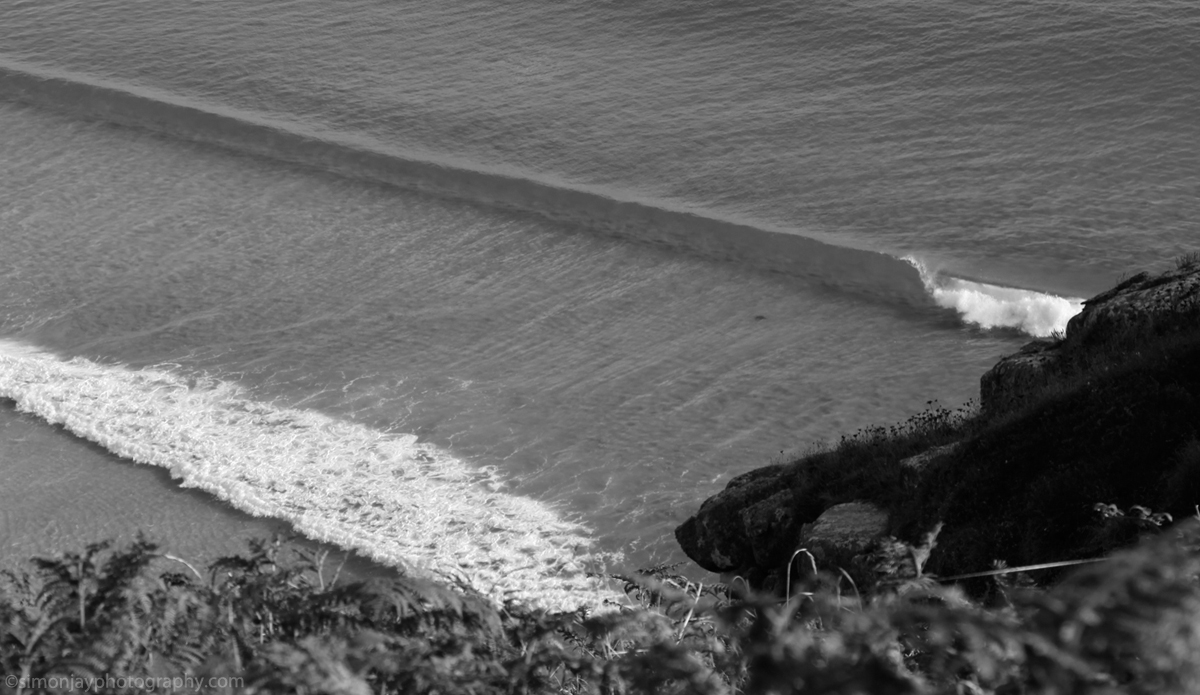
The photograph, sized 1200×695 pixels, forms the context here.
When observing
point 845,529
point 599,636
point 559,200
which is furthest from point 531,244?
point 599,636

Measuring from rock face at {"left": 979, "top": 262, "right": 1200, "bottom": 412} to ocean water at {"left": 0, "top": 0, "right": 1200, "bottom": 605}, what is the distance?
14.9ft

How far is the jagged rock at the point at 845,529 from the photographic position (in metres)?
9.93

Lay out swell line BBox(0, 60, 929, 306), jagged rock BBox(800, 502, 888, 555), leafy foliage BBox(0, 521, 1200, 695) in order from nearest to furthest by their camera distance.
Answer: leafy foliage BBox(0, 521, 1200, 695) → jagged rock BBox(800, 502, 888, 555) → swell line BBox(0, 60, 929, 306)

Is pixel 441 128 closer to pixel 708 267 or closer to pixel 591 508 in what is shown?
pixel 708 267

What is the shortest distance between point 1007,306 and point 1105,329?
10.3m

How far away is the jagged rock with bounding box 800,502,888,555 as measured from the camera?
9.93 metres

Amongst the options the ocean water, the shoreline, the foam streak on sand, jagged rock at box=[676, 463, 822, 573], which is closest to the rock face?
jagged rock at box=[676, 463, 822, 573]

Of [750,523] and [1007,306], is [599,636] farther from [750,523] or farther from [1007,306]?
[1007,306]

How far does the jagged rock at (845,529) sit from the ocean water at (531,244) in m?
3.18

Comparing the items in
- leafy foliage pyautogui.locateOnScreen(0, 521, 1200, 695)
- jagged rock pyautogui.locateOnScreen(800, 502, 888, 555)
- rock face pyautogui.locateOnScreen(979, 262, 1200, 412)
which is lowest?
jagged rock pyautogui.locateOnScreen(800, 502, 888, 555)

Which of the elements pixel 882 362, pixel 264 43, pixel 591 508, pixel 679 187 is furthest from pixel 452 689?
pixel 264 43

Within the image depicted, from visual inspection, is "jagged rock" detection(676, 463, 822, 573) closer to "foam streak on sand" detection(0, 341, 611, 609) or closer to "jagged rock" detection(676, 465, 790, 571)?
"jagged rock" detection(676, 465, 790, 571)

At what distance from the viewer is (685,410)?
59.7ft

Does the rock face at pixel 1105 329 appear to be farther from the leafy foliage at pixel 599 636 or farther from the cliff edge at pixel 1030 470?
the leafy foliage at pixel 599 636
